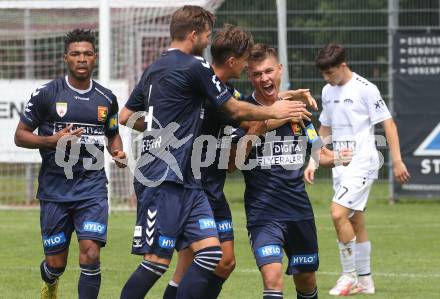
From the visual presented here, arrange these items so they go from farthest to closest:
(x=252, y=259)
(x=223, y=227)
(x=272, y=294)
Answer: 1. (x=252, y=259)
2. (x=223, y=227)
3. (x=272, y=294)

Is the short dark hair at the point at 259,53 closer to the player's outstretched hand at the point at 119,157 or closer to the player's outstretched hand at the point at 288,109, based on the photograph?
the player's outstretched hand at the point at 288,109

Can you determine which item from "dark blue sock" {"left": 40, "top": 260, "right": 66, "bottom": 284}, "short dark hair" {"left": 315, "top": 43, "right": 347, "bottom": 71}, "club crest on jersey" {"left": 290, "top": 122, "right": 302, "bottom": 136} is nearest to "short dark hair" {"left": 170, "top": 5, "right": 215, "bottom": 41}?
"club crest on jersey" {"left": 290, "top": 122, "right": 302, "bottom": 136}

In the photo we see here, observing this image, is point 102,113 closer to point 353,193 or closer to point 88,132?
point 88,132

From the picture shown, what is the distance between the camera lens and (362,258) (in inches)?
401

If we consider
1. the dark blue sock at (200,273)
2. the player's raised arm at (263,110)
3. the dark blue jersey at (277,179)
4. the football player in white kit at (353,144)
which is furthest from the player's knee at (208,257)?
the football player in white kit at (353,144)

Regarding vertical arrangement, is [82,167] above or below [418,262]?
above

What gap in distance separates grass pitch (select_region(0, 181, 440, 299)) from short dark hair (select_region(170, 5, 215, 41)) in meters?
2.94

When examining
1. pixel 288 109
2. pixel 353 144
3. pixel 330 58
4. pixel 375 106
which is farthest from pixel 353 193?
pixel 288 109

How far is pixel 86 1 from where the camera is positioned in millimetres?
16984

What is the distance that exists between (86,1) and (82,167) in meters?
8.71

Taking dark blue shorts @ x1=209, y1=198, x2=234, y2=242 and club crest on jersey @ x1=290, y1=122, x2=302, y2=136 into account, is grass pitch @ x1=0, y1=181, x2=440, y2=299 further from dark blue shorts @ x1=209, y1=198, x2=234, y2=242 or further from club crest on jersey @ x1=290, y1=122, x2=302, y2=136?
club crest on jersey @ x1=290, y1=122, x2=302, y2=136

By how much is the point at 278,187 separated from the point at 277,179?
0.06 meters

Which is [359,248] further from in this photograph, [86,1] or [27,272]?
[86,1]

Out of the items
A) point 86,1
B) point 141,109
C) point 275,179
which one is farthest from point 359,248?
point 86,1
